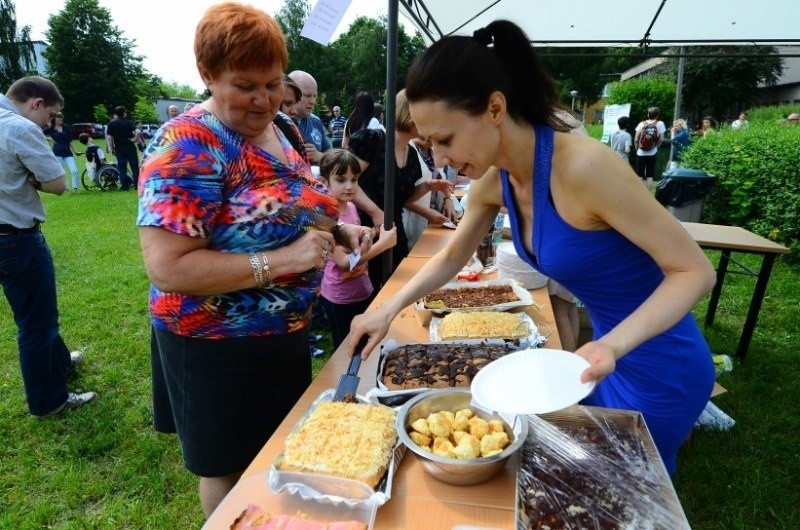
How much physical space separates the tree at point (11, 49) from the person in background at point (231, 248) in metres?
40.7

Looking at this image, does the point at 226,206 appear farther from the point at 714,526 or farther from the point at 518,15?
the point at 518,15

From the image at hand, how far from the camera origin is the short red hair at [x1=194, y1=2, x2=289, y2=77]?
1.22m

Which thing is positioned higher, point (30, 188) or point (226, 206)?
point (226, 206)

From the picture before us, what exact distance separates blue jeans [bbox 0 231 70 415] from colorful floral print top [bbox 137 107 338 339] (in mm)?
1915

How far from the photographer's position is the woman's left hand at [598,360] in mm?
910

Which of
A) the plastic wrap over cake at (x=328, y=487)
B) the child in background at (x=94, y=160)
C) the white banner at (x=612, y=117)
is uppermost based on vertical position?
the white banner at (x=612, y=117)

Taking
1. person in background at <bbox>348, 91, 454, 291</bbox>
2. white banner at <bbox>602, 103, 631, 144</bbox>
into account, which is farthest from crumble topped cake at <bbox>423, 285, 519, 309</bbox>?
white banner at <bbox>602, 103, 631, 144</bbox>

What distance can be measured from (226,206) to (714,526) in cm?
266

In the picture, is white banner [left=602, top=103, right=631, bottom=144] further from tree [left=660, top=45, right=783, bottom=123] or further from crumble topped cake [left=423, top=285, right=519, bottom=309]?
crumble topped cake [left=423, top=285, right=519, bottom=309]

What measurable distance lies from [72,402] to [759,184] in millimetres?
8083

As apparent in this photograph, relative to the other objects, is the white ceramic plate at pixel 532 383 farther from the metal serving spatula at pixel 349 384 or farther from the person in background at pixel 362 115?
the person in background at pixel 362 115

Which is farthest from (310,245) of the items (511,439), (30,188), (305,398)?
(30,188)

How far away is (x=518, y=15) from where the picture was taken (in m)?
4.40

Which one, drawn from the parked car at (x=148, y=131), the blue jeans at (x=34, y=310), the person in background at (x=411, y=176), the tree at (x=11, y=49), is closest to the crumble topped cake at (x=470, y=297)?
the person in background at (x=411, y=176)
